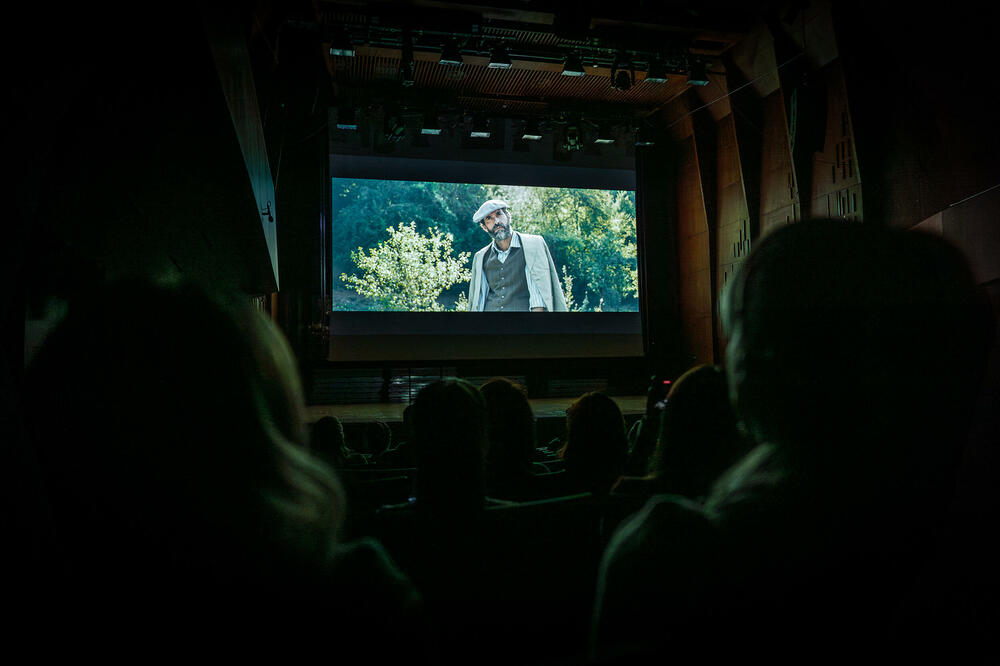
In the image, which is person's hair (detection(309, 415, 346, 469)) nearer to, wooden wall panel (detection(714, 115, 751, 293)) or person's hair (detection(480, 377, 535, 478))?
person's hair (detection(480, 377, 535, 478))

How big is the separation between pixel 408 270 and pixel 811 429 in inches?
287

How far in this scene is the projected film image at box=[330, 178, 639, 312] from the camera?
754 cm

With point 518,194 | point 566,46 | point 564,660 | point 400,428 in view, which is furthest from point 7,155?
point 518,194

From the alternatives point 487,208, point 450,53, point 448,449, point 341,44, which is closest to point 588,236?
point 487,208

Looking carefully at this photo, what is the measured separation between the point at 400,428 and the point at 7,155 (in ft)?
18.2

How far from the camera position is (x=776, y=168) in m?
6.40

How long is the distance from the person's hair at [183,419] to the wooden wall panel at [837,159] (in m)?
5.36

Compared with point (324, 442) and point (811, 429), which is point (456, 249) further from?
point (811, 429)

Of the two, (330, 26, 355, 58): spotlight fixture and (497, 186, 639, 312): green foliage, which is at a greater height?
(330, 26, 355, 58): spotlight fixture

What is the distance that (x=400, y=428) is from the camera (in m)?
5.87

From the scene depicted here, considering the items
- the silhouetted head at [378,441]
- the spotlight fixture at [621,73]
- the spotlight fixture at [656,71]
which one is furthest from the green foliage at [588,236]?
the silhouetted head at [378,441]

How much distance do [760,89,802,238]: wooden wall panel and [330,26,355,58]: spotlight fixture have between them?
13.6ft

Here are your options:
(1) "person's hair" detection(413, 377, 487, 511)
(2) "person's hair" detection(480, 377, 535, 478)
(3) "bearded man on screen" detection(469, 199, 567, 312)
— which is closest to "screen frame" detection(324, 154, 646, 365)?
(3) "bearded man on screen" detection(469, 199, 567, 312)

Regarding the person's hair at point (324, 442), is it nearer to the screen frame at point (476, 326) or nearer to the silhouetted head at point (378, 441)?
the silhouetted head at point (378, 441)
